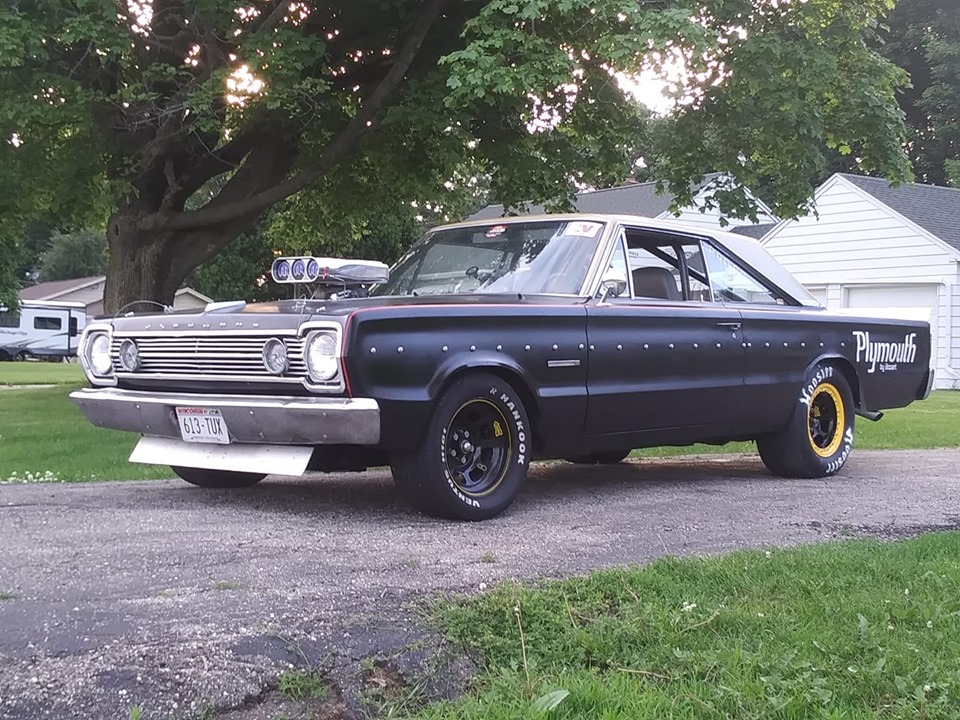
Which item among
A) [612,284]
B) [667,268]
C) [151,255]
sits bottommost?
[612,284]

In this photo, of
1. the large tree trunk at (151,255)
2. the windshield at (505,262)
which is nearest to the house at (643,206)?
the large tree trunk at (151,255)

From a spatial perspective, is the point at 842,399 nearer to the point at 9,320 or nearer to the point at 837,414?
the point at 837,414

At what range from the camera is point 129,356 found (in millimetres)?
5781

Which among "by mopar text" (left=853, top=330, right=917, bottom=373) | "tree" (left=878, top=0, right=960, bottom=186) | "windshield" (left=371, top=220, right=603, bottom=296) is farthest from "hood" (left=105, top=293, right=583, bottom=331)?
"tree" (left=878, top=0, right=960, bottom=186)

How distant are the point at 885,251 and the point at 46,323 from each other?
38.3m

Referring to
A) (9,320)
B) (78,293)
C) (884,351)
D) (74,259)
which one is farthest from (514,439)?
(74,259)

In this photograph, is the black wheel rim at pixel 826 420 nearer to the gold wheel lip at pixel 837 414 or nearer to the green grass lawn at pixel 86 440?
the gold wheel lip at pixel 837 414

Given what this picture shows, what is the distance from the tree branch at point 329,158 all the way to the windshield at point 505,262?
7.57m

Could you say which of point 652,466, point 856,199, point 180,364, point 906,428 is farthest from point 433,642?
point 856,199

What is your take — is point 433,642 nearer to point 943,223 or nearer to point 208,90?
point 208,90

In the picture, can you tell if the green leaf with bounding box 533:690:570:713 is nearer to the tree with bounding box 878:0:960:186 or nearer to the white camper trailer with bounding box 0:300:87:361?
the tree with bounding box 878:0:960:186

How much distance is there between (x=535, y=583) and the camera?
3.92 metres

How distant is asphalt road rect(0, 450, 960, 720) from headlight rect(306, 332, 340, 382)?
70cm

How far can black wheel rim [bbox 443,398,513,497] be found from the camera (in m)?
5.30
